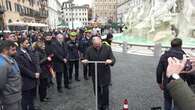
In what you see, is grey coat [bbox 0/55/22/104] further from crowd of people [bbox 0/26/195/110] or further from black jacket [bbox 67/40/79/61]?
black jacket [bbox 67/40/79/61]

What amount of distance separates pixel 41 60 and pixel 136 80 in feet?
10.8

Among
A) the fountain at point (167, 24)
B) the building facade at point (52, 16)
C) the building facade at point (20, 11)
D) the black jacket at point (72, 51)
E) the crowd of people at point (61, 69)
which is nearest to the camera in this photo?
the crowd of people at point (61, 69)

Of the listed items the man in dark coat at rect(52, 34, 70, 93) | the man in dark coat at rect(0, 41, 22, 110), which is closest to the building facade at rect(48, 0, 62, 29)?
the man in dark coat at rect(52, 34, 70, 93)

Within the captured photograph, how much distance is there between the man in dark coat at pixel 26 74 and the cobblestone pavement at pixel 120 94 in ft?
2.45

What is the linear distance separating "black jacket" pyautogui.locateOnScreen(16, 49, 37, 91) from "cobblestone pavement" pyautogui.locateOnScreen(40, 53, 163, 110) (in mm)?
973

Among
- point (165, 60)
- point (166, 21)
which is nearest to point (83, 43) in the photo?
point (165, 60)

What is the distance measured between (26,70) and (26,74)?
8 centimetres

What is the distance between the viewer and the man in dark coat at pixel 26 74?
6414 mm

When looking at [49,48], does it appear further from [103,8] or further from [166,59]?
[103,8]

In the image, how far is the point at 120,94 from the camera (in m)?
8.30

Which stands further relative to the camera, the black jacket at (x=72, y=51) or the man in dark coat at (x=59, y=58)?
the black jacket at (x=72, y=51)

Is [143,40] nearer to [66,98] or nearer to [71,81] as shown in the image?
[71,81]

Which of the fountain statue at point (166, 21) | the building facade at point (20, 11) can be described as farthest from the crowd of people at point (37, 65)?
the building facade at point (20, 11)

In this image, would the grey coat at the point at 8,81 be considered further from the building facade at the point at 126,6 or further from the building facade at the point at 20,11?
the building facade at the point at 20,11
